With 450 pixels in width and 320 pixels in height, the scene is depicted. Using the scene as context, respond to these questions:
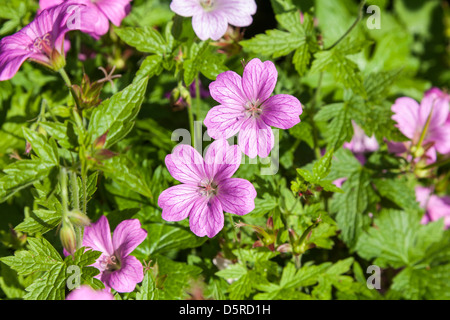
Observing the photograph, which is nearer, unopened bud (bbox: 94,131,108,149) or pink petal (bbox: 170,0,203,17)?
unopened bud (bbox: 94,131,108,149)

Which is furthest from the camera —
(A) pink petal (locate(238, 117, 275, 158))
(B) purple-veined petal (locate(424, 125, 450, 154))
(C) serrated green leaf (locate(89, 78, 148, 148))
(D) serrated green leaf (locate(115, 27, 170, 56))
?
(B) purple-veined petal (locate(424, 125, 450, 154))

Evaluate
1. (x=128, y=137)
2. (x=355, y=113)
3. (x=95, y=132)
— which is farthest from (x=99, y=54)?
(x=355, y=113)

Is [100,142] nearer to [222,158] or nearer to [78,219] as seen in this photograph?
[78,219]

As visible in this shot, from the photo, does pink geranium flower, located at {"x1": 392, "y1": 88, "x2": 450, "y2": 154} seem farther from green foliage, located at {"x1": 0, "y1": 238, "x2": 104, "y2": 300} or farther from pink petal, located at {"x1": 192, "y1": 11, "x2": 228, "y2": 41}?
green foliage, located at {"x1": 0, "y1": 238, "x2": 104, "y2": 300}

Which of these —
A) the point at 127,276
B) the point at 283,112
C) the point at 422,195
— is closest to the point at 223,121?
the point at 283,112

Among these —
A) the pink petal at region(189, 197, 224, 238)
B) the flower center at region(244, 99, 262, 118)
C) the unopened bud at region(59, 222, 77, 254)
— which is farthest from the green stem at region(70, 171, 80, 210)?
the flower center at region(244, 99, 262, 118)

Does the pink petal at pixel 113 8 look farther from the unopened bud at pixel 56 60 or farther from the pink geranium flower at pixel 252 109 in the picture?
the pink geranium flower at pixel 252 109

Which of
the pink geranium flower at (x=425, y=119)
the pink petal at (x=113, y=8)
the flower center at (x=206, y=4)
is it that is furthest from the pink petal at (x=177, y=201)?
→ the pink geranium flower at (x=425, y=119)
